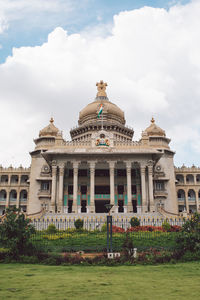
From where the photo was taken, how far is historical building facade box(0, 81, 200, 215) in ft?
117

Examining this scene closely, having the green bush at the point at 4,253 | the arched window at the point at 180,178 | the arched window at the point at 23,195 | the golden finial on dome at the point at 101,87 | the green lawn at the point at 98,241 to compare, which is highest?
the golden finial on dome at the point at 101,87

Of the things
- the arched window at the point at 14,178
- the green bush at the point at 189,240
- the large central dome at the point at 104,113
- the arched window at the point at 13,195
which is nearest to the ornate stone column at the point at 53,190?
the large central dome at the point at 104,113

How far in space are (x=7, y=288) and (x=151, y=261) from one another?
7760mm

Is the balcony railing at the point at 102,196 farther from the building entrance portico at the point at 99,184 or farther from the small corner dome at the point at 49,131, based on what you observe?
the small corner dome at the point at 49,131

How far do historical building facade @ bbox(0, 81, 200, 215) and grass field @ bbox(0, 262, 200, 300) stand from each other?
920 inches

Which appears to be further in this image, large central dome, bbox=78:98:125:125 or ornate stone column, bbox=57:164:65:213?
large central dome, bbox=78:98:125:125

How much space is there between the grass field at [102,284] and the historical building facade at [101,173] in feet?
76.7

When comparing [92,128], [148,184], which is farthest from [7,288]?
[92,128]

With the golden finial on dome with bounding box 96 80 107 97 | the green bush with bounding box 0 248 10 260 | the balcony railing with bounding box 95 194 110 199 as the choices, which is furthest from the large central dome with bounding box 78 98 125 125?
the green bush with bounding box 0 248 10 260

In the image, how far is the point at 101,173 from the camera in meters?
41.3

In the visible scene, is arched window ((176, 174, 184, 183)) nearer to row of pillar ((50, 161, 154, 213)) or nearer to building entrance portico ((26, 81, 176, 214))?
building entrance portico ((26, 81, 176, 214))

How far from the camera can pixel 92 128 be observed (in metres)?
50.2

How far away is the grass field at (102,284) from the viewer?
7012 millimetres

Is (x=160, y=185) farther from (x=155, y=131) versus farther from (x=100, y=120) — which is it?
(x=100, y=120)
